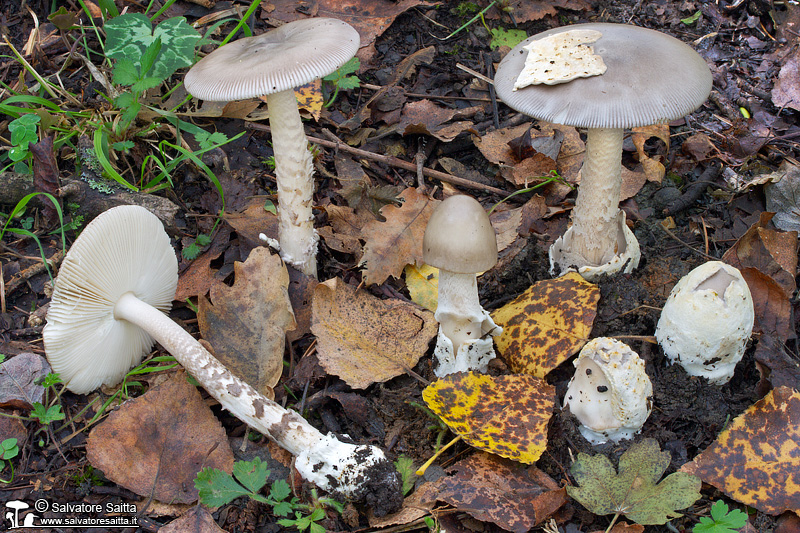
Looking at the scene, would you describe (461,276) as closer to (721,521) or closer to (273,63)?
(273,63)

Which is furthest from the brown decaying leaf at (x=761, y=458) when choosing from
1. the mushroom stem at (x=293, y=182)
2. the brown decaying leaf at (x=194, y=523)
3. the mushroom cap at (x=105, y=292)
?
the mushroom cap at (x=105, y=292)

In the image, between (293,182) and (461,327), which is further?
(293,182)

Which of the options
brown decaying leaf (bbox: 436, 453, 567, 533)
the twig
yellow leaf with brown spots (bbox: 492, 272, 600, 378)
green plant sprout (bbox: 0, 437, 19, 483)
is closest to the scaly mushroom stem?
brown decaying leaf (bbox: 436, 453, 567, 533)

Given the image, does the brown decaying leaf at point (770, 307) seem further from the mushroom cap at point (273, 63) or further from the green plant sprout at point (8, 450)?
the green plant sprout at point (8, 450)

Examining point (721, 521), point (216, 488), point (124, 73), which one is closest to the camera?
point (721, 521)

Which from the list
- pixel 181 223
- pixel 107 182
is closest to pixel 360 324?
pixel 181 223

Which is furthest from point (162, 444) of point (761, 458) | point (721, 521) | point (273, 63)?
point (761, 458)

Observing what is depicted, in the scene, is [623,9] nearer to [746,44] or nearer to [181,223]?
[746,44]
